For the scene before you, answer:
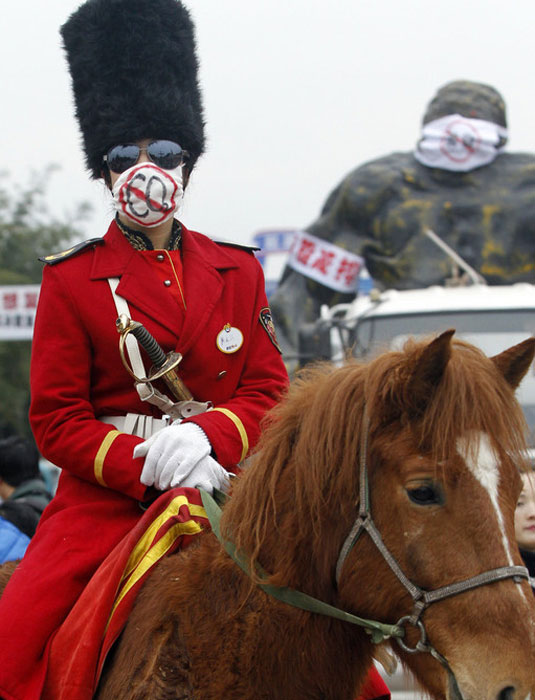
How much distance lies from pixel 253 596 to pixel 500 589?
69 cm

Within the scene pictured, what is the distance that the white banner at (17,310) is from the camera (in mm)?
16516

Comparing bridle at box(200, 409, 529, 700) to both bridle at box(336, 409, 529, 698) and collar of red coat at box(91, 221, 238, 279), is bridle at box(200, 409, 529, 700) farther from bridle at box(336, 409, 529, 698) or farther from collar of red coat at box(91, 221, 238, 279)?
collar of red coat at box(91, 221, 238, 279)

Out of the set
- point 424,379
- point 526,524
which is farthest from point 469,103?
point 424,379

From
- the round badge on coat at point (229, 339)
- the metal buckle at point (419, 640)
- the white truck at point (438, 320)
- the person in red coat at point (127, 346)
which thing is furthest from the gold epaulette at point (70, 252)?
the white truck at point (438, 320)

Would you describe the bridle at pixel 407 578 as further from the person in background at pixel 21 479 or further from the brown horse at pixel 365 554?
the person in background at pixel 21 479

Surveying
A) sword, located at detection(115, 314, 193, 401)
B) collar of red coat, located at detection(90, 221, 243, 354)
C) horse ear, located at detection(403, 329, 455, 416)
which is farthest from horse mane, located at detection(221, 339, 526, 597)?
collar of red coat, located at detection(90, 221, 243, 354)

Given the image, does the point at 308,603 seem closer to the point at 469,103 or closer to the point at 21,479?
the point at 21,479

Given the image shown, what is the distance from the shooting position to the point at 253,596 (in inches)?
106

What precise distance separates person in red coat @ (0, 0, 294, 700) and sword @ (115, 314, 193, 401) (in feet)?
0.18

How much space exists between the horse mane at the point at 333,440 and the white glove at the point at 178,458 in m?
0.25

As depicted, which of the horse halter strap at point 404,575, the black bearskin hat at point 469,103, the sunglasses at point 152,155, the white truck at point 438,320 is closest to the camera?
the horse halter strap at point 404,575

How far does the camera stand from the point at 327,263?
9.84m

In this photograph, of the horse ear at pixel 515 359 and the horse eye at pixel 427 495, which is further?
the horse ear at pixel 515 359

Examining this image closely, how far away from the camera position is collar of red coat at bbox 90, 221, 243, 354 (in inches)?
128
